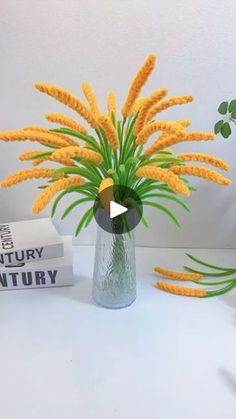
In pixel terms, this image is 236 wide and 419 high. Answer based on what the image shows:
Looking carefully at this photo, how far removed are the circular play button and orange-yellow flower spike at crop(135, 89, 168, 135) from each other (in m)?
0.09

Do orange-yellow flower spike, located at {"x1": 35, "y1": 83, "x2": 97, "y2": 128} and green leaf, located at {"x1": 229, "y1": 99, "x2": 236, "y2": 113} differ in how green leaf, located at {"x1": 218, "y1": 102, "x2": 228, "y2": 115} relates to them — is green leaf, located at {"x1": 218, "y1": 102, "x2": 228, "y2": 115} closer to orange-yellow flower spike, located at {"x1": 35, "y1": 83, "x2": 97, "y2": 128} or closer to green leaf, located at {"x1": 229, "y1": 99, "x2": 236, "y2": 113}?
green leaf, located at {"x1": 229, "y1": 99, "x2": 236, "y2": 113}

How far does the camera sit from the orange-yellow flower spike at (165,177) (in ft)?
1.45

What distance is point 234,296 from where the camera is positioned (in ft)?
2.19

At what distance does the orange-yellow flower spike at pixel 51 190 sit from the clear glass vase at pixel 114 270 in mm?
103

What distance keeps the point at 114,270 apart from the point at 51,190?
195 mm

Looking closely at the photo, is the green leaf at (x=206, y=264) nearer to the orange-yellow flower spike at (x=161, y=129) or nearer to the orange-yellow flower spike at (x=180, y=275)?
the orange-yellow flower spike at (x=180, y=275)

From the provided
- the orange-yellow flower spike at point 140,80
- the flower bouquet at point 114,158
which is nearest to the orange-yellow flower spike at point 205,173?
the flower bouquet at point 114,158

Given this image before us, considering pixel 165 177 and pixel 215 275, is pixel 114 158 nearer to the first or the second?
pixel 165 177

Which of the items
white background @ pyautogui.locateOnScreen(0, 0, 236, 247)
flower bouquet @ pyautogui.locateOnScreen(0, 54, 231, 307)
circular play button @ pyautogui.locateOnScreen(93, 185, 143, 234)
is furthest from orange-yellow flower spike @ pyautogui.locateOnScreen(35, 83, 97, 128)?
white background @ pyautogui.locateOnScreen(0, 0, 236, 247)

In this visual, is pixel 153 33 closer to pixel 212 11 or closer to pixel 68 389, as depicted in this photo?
pixel 212 11

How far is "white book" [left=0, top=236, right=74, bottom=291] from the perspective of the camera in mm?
652

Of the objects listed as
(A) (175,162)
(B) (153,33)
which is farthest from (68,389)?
(B) (153,33)

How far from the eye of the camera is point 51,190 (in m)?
0.46

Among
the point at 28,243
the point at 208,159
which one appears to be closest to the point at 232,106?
the point at 208,159
